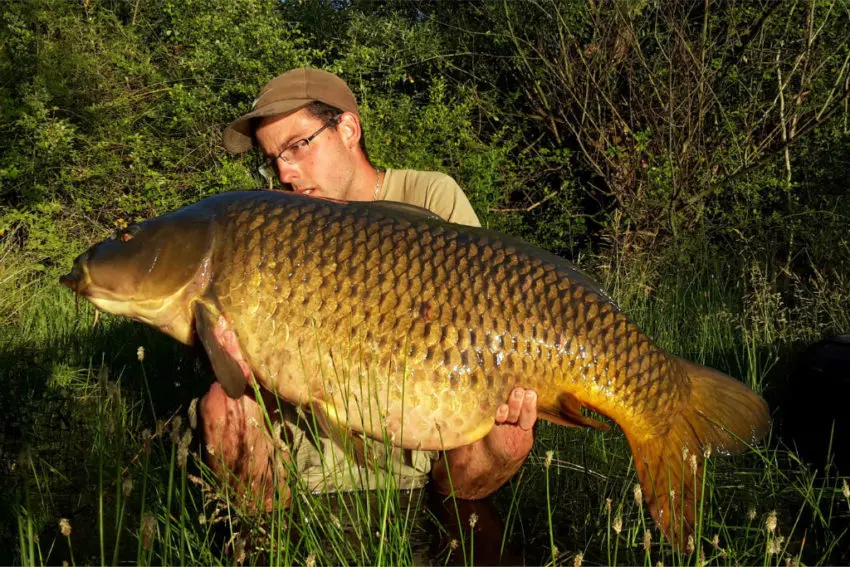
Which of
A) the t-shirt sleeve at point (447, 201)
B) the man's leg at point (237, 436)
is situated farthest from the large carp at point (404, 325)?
the t-shirt sleeve at point (447, 201)

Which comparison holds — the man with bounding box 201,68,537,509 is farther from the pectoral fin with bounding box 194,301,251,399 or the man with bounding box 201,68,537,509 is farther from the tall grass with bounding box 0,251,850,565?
the pectoral fin with bounding box 194,301,251,399

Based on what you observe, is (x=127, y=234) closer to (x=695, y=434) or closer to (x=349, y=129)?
(x=349, y=129)

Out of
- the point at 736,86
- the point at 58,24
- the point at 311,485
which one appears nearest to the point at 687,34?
the point at 736,86

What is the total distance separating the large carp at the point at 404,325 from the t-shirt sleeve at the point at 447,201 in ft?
2.52

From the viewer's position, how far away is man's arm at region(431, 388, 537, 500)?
2.08 m

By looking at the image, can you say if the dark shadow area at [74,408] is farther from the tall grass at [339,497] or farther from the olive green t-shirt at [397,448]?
the olive green t-shirt at [397,448]

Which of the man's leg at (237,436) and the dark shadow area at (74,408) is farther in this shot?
the dark shadow area at (74,408)

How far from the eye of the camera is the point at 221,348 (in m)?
1.68

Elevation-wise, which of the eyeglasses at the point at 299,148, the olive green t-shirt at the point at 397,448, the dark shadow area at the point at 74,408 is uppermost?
the eyeglasses at the point at 299,148

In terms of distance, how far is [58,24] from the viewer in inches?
291

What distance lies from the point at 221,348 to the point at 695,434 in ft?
3.48

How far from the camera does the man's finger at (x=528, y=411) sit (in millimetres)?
1788

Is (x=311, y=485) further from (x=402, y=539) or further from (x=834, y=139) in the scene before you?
(x=834, y=139)

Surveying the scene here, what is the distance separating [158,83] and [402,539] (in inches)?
273
